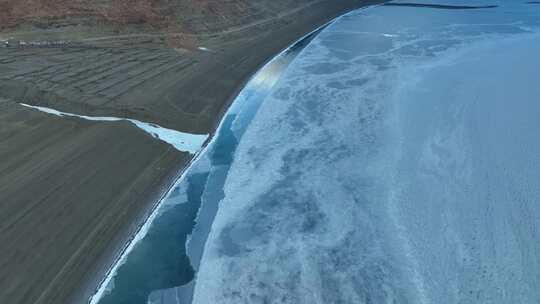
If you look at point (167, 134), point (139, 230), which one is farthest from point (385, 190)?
point (167, 134)

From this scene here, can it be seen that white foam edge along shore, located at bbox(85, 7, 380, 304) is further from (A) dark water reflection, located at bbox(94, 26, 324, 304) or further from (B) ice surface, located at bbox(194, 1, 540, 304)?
(B) ice surface, located at bbox(194, 1, 540, 304)

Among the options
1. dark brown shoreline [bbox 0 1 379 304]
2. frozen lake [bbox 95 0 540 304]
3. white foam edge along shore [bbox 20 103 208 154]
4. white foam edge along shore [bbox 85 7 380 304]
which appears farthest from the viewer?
white foam edge along shore [bbox 20 103 208 154]

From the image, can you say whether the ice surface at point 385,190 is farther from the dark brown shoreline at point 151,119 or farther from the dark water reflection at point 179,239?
the dark brown shoreline at point 151,119

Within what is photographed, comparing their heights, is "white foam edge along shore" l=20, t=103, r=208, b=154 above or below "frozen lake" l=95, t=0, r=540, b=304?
above

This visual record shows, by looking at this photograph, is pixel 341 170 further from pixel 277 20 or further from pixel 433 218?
pixel 277 20

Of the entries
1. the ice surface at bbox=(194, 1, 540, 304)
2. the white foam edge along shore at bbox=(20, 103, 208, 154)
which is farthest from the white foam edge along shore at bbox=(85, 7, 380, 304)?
the ice surface at bbox=(194, 1, 540, 304)

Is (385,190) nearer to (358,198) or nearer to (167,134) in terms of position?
(358,198)
